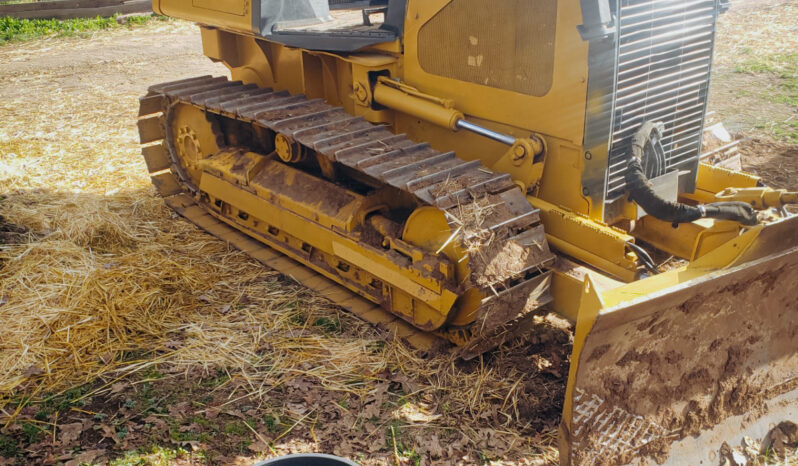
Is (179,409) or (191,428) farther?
(179,409)

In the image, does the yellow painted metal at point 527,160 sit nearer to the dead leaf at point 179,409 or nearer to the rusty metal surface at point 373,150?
the rusty metal surface at point 373,150

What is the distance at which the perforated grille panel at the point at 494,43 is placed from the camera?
179 inches

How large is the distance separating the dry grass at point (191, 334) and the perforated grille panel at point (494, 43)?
1.80m

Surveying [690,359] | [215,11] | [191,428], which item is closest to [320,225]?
[191,428]

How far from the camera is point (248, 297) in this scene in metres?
5.60

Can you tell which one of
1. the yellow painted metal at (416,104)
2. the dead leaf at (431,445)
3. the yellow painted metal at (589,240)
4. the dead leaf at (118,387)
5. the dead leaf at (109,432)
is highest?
the yellow painted metal at (416,104)

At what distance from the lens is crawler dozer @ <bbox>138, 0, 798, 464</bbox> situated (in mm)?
3676

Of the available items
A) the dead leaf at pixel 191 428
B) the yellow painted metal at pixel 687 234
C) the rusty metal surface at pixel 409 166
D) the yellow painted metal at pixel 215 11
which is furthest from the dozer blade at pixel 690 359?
the yellow painted metal at pixel 215 11

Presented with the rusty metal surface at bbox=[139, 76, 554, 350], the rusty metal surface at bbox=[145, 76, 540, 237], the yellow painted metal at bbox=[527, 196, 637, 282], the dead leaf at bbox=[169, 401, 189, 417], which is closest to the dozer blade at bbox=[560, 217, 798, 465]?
the yellow painted metal at bbox=[527, 196, 637, 282]

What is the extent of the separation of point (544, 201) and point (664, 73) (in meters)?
1.12

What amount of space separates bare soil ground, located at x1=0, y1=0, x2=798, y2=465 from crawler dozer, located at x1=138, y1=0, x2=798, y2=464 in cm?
33

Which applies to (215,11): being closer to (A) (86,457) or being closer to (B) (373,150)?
(B) (373,150)

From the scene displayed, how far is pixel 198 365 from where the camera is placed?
4730 millimetres

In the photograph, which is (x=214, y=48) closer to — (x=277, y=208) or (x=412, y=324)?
(x=277, y=208)
